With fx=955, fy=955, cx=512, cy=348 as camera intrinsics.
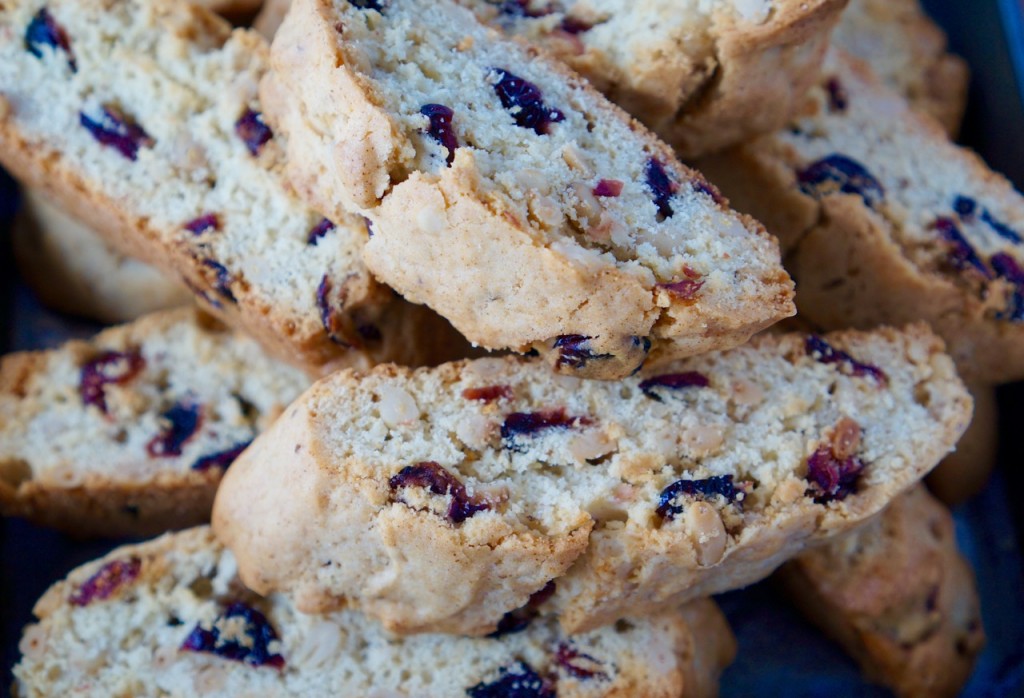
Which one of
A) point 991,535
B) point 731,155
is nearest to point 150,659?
point 731,155

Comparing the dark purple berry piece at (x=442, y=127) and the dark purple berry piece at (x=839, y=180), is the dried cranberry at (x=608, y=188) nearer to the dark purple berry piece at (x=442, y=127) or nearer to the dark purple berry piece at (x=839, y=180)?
the dark purple berry piece at (x=442, y=127)

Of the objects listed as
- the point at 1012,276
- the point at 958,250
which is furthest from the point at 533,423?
the point at 1012,276

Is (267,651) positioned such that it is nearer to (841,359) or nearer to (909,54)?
(841,359)

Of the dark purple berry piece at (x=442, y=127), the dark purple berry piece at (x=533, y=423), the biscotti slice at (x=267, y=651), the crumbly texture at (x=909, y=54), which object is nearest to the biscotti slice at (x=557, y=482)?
the dark purple berry piece at (x=533, y=423)

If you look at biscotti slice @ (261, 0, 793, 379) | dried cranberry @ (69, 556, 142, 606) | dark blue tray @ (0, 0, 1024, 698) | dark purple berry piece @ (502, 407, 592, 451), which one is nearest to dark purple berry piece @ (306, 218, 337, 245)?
biscotti slice @ (261, 0, 793, 379)

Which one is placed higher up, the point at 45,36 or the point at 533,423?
the point at 533,423

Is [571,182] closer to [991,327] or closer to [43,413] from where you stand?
[991,327]
